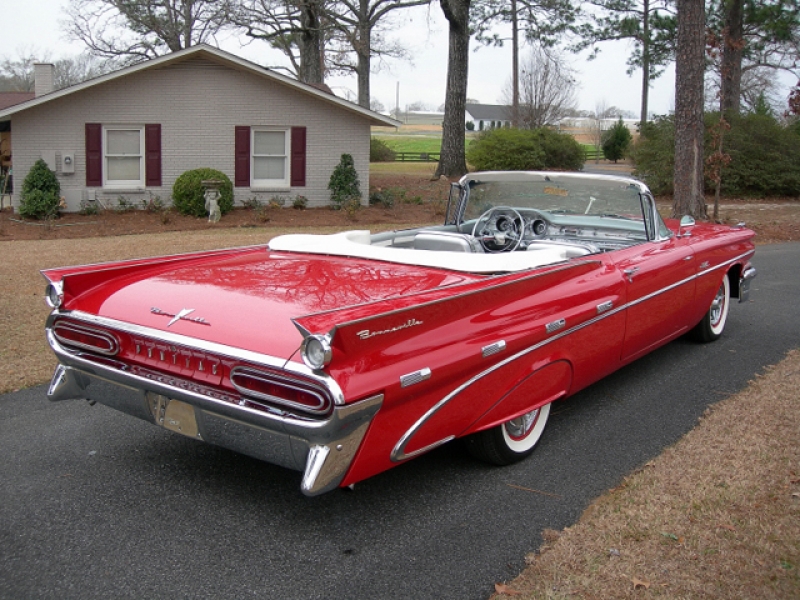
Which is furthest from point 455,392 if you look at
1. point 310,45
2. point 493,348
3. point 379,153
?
point 379,153

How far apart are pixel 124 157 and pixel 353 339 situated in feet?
51.4

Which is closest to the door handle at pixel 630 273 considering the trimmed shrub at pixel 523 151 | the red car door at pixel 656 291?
the red car door at pixel 656 291

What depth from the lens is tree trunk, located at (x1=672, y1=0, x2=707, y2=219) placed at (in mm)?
13609

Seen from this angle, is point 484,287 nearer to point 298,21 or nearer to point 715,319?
point 715,319

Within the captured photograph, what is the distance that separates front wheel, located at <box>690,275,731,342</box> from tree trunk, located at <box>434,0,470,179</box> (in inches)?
683

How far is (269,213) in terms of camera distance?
17.3m

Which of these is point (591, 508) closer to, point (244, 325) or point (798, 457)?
point (798, 457)

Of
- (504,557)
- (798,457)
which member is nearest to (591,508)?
(504,557)

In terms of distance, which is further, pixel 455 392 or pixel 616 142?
pixel 616 142

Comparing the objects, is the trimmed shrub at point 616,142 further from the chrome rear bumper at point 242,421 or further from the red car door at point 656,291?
the chrome rear bumper at point 242,421

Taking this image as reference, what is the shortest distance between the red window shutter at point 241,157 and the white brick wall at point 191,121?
0.41 feet

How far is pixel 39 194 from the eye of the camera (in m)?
16.0

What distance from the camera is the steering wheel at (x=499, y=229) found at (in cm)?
536

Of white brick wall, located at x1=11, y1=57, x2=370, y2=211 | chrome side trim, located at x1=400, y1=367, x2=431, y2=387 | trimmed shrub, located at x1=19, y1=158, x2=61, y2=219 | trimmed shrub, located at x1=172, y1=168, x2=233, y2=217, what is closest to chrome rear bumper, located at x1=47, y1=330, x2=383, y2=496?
chrome side trim, located at x1=400, y1=367, x2=431, y2=387
